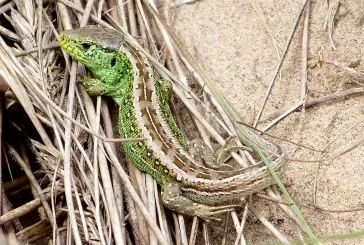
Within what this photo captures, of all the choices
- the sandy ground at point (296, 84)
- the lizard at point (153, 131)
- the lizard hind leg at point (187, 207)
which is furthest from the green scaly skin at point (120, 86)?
the sandy ground at point (296, 84)

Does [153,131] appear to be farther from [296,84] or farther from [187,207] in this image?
[296,84]

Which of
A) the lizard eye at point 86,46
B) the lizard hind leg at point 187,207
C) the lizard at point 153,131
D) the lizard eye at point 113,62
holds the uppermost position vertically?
the lizard eye at point 86,46

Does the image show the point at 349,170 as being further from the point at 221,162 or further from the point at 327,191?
the point at 221,162

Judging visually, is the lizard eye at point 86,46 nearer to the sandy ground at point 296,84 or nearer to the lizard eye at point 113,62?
the lizard eye at point 113,62

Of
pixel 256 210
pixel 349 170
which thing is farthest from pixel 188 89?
pixel 349 170

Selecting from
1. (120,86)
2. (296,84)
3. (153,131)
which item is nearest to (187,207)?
(153,131)

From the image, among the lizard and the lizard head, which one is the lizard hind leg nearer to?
the lizard

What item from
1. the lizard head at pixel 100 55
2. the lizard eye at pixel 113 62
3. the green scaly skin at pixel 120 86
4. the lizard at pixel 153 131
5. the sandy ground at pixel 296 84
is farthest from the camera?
the lizard eye at pixel 113 62

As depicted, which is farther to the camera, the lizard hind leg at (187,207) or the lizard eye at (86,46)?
the lizard eye at (86,46)
